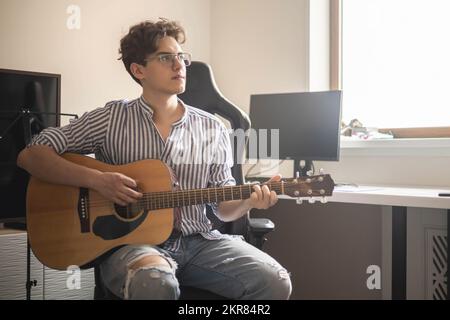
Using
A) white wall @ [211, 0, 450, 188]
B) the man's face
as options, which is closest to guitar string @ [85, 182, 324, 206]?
the man's face

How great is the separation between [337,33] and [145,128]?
1.47 m

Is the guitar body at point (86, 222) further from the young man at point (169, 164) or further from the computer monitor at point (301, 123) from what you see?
Answer: the computer monitor at point (301, 123)

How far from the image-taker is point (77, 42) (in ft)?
7.52

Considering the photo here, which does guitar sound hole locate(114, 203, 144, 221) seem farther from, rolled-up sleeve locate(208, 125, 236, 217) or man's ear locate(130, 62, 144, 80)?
man's ear locate(130, 62, 144, 80)

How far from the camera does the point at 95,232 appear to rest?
1.28 meters

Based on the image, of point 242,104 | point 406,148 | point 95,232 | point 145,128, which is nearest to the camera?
point 95,232

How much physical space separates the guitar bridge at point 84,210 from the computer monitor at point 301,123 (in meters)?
1.01

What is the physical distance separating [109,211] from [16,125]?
931mm

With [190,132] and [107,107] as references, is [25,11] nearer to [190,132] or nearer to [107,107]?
[107,107]

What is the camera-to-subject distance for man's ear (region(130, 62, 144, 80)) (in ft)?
4.99

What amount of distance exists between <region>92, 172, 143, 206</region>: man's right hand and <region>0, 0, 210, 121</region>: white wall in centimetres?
109

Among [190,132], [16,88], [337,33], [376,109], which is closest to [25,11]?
[16,88]

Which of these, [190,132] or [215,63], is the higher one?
[215,63]

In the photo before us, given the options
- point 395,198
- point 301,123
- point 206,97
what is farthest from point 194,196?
point 301,123
